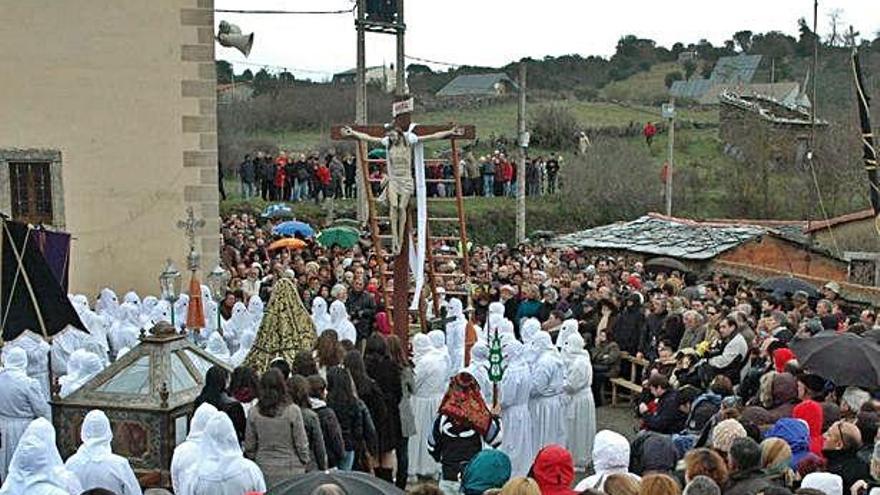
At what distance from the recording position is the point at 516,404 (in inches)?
466

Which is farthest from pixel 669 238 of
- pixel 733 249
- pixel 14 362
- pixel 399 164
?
pixel 14 362

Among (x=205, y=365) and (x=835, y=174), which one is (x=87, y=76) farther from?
(x=835, y=174)

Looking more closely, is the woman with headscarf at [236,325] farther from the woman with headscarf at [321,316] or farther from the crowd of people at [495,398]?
the woman with headscarf at [321,316]

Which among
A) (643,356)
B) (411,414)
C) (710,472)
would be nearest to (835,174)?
(643,356)

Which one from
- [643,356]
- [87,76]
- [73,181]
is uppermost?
[87,76]

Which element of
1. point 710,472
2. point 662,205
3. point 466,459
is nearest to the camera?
point 710,472

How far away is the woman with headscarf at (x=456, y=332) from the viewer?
13789mm

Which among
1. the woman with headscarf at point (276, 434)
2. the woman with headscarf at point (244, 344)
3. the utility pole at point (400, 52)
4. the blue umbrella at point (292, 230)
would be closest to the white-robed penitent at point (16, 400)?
the woman with headscarf at point (276, 434)

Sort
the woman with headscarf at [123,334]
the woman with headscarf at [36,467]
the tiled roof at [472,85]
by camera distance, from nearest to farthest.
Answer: the woman with headscarf at [36,467] < the woman with headscarf at [123,334] < the tiled roof at [472,85]

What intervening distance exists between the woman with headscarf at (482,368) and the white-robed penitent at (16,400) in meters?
3.88

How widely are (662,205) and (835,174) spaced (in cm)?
598

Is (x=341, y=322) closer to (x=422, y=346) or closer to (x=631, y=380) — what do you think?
(x=422, y=346)

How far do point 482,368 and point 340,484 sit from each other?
5.63 meters

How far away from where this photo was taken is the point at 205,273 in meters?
16.8
